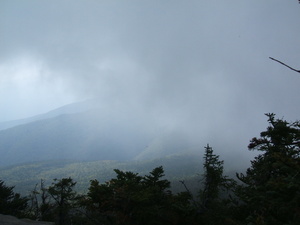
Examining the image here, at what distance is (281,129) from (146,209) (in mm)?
8746

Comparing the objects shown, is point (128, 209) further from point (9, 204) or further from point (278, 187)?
point (9, 204)

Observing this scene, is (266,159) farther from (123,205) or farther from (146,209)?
(123,205)

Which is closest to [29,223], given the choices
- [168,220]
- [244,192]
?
[168,220]

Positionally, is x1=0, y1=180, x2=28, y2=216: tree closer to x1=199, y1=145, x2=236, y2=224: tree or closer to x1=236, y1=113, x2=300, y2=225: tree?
x1=199, y1=145, x2=236, y2=224: tree

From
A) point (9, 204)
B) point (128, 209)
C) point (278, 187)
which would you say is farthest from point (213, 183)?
point (9, 204)

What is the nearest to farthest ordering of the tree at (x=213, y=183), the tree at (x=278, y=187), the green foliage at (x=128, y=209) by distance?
the tree at (x=278, y=187), the green foliage at (x=128, y=209), the tree at (x=213, y=183)

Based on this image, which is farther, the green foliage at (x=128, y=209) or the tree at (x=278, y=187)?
the green foliage at (x=128, y=209)

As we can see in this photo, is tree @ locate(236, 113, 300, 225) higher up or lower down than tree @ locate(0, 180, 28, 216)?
higher up

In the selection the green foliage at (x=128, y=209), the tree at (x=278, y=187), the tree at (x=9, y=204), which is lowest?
the tree at (x=9, y=204)

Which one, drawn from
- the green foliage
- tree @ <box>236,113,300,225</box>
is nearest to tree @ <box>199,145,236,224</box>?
tree @ <box>236,113,300,225</box>

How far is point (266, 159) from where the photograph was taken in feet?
33.8

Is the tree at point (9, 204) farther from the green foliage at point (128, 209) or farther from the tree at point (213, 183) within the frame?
the tree at point (213, 183)

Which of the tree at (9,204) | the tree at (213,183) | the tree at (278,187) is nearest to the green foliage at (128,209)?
the tree at (213,183)

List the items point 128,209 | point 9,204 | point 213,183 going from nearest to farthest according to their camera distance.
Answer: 1. point 128,209
2. point 213,183
3. point 9,204
